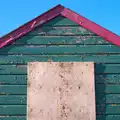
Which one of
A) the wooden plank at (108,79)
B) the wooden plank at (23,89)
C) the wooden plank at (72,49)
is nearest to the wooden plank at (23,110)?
the wooden plank at (23,89)

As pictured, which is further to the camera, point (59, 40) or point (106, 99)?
point (59, 40)

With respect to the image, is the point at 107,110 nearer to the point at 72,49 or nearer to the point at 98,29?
the point at 72,49

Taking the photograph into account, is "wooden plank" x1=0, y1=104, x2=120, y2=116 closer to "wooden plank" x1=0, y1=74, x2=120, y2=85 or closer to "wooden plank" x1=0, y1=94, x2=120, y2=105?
"wooden plank" x1=0, y1=94, x2=120, y2=105

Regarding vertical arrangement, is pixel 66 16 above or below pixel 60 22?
above

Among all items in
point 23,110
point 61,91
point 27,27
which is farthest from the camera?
point 27,27

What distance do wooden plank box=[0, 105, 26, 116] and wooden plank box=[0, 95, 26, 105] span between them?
0.06 m

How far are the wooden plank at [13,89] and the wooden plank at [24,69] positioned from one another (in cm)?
26

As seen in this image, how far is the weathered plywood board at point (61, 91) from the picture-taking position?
24.2 ft

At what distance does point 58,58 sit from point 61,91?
2.17 feet

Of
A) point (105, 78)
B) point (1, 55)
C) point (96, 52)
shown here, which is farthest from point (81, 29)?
point (1, 55)

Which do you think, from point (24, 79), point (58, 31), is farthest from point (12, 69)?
point (58, 31)

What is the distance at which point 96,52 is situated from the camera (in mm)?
7621

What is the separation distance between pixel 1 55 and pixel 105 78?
210 centimetres

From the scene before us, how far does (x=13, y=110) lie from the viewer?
24.7 ft
